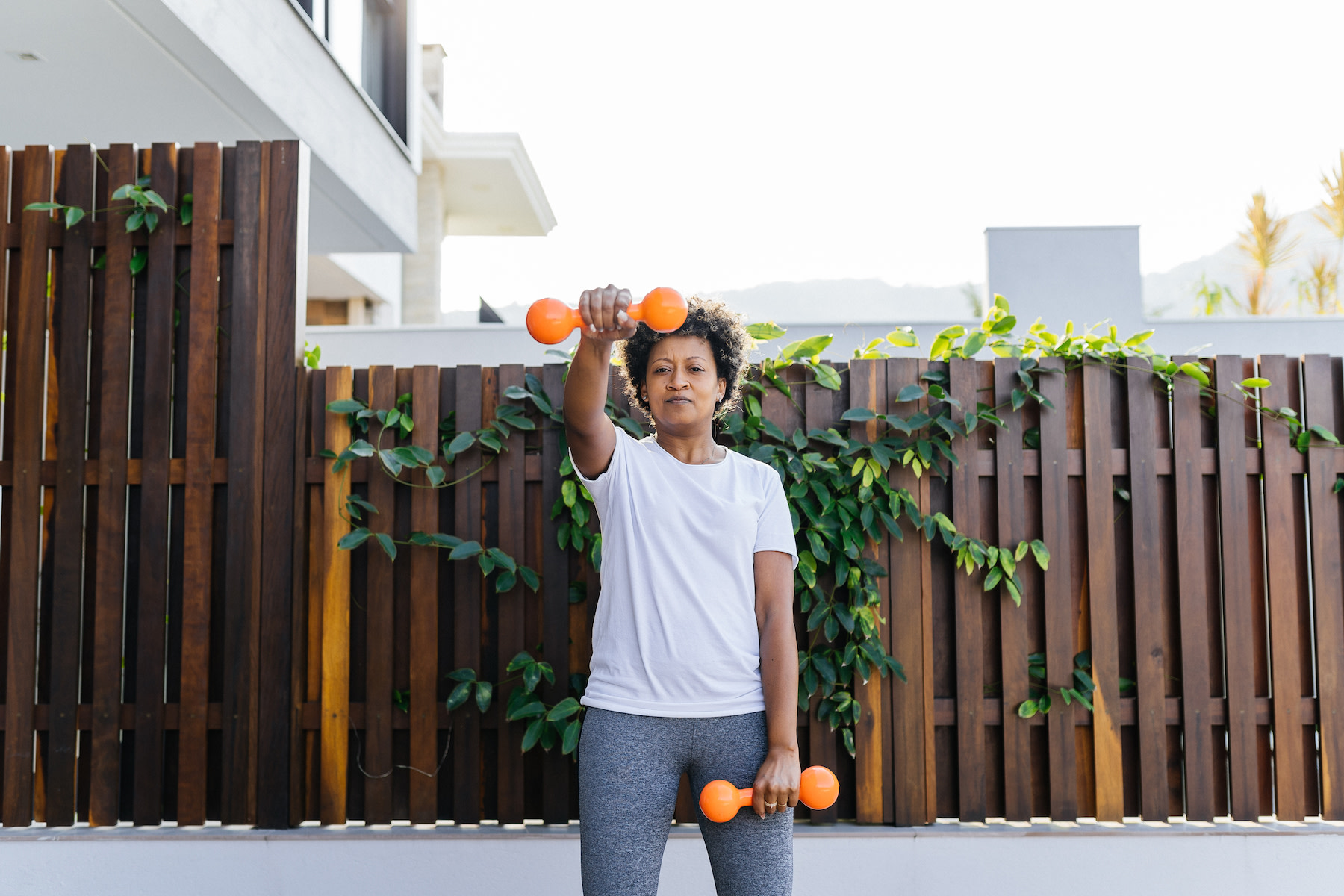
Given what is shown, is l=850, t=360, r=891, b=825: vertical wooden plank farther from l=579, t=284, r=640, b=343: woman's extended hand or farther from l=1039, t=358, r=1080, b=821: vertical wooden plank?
l=579, t=284, r=640, b=343: woman's extended hand

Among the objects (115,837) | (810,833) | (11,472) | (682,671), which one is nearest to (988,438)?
(810,833)

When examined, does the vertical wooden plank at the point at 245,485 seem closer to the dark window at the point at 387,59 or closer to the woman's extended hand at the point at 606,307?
the woman's extended hand at the point at 606,307

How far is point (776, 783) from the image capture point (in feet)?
4.47

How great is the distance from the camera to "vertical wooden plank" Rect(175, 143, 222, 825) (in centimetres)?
240

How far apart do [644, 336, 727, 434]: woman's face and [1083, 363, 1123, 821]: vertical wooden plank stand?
1.53 metres

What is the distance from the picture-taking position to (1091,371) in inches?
99.3

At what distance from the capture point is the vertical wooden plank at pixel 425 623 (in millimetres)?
2410

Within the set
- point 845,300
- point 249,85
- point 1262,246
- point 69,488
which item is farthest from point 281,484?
point 845,300

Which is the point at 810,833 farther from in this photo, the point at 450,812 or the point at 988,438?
the point at 988,438

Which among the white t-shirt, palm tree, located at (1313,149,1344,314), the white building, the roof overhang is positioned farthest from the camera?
palm tree, located at (1313,149,1344,314)

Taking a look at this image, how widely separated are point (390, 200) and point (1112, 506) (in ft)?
17.9

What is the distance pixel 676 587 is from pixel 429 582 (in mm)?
1266

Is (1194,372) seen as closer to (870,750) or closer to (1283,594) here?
(1283,594)

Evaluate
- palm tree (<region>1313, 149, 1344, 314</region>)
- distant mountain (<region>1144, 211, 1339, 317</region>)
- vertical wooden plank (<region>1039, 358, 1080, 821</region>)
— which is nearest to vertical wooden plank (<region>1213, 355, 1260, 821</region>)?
vertical wooden plank (<region>1039, 358, 1080, 821</region>)
